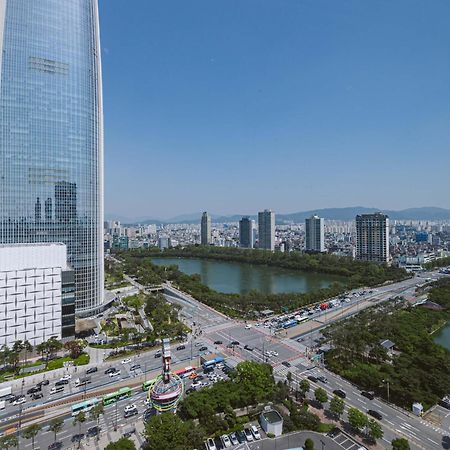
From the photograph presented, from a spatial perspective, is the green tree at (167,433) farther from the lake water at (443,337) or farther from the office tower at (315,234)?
the office tower at (315,234)

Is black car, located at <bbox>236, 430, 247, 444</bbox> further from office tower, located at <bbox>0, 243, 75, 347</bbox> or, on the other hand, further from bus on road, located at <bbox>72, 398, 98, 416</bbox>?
office tower, located at <bbox>0, 243, 75, 347</bbox>

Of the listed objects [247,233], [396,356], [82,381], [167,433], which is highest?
[247,233]

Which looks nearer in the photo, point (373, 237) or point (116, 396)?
point (116, 396)

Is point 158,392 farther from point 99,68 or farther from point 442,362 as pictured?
point 99,68

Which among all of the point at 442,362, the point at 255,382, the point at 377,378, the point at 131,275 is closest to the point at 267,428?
the point at 255,382

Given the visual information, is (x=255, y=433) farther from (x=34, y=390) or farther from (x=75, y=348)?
(x=75, y=348)

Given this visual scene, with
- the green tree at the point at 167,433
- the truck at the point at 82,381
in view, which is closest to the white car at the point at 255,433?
the green tree at the point at 167,433

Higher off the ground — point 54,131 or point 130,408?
point 54,131

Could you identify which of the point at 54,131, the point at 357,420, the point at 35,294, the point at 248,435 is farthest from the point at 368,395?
the point at 54,131
